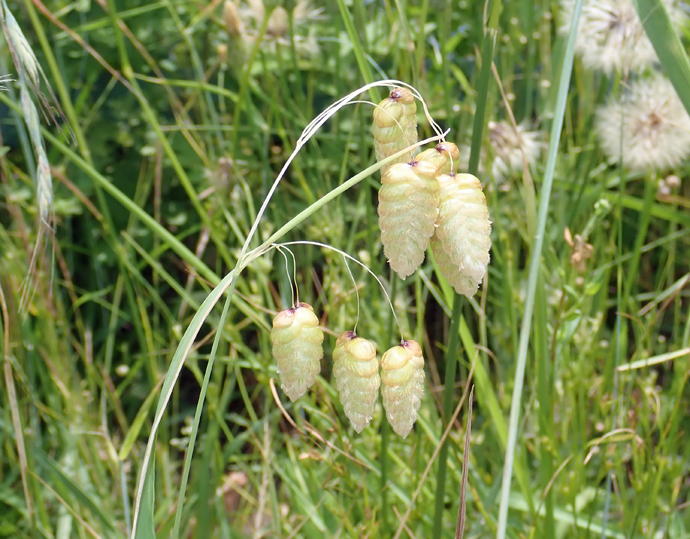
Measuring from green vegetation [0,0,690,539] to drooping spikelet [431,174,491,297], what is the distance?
2.4 inches

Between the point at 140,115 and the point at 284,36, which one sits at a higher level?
the point at 284,36

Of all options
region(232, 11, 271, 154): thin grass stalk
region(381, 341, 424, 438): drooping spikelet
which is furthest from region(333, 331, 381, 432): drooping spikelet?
region(232, 11, 271, 154): thin grass stalk

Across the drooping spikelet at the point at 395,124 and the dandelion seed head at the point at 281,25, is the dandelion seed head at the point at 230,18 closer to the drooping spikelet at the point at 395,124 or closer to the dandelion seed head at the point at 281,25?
the dandelion seed head at the point at 281,25

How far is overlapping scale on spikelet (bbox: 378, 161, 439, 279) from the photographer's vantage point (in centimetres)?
40

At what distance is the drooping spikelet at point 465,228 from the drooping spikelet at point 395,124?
4 cm

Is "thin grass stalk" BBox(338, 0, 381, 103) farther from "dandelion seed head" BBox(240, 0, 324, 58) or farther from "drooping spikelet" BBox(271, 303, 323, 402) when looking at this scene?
"dandelion seed head" BBox(240, 0, 324, 58)

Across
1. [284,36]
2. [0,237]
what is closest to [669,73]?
[284,36]

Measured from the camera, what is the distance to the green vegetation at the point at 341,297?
2.34ft

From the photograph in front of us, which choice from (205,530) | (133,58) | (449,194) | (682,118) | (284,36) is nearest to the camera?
(449,194)

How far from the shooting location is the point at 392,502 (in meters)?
0.96

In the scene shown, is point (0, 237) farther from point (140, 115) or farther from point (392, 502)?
point (392, 502)

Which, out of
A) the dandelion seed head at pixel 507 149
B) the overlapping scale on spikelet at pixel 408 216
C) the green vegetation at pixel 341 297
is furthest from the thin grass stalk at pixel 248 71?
the overlapping scale on spikelet at pixel 408 216

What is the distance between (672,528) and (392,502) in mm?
370

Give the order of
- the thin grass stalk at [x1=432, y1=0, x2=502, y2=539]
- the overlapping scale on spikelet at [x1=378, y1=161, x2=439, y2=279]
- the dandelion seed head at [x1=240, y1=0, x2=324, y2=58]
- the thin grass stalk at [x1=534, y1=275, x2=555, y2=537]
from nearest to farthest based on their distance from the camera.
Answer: the overlapping scale on spikelet at [x1=378, y1=161, x2=439, y2=279] < the thin grass stalk at [x1=432, y1=0, x2=502, y2=539] < the thin grass stalk at [x1=534, y1=275, x2=555, y2=537] < the dandelion seed head at [x1=240, y1=0, x2=324, y2=58]
